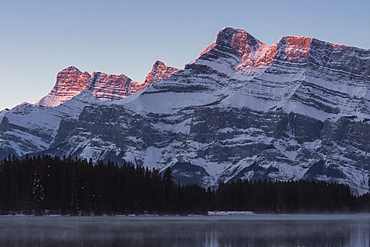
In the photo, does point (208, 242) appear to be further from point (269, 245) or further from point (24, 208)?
point (24, 208)

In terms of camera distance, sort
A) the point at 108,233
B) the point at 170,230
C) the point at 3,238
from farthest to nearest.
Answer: the point at 170,230 < the point at 108,233 < the point at 3,238

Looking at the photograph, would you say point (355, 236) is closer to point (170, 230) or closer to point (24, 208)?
point (170, 230)

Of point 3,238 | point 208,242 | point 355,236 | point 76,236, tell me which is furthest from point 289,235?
point 3,238

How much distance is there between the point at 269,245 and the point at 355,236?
26.1 meters

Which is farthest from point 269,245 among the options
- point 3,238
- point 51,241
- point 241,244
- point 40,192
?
point 40,192

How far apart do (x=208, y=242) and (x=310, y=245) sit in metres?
15.2

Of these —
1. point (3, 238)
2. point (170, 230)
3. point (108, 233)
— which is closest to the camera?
point (3, 238)

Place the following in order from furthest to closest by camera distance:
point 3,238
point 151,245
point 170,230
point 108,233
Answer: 1. point 170,230
2. point 108,233
3. point 3,238
4. point 151,245

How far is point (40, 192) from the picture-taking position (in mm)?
198500

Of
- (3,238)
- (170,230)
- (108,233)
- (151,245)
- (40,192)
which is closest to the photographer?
(151,245)

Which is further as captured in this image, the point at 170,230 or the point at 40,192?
the point at 40,192

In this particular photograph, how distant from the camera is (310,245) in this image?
10400 cm

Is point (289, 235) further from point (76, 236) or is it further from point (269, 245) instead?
point (76, 236)

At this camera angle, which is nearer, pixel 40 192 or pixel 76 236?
pixel 76 236
